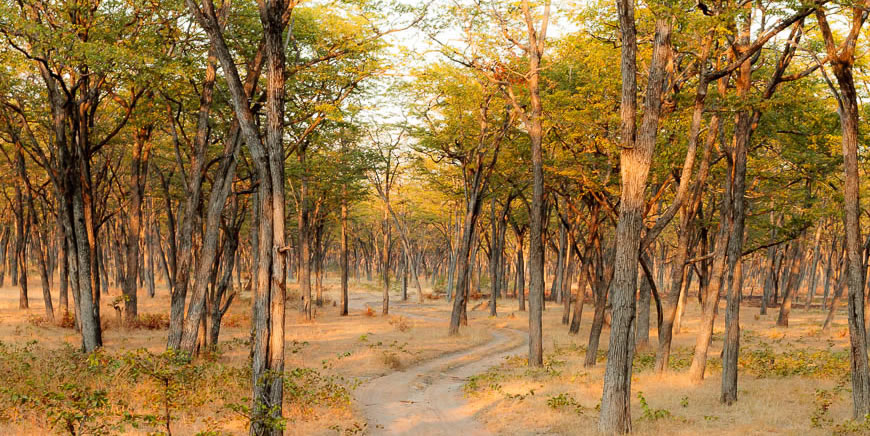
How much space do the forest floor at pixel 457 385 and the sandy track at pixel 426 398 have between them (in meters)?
0.05

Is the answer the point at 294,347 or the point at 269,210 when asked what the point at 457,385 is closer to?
the point at 294,347

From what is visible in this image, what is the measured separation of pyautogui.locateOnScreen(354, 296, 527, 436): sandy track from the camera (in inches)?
487

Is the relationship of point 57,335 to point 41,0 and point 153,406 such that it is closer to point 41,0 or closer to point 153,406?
point 41,0

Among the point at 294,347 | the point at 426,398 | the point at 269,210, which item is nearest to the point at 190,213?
the point at 294,347

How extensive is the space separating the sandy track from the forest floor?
0.16 ft

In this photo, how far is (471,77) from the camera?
2591cm

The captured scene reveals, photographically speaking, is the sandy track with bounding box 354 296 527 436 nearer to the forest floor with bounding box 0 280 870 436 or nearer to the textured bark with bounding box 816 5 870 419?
the forest floor with bounding box 0 280 870 436

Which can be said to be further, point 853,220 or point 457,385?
point 457,385

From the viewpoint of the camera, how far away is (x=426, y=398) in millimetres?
15578

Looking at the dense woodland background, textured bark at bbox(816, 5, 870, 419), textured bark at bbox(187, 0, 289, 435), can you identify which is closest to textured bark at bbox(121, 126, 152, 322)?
the dense woodland background

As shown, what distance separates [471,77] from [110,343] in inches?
690

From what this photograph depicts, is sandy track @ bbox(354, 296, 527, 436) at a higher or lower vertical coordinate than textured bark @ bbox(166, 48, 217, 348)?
lower

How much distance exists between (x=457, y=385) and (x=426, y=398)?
7.23 feet

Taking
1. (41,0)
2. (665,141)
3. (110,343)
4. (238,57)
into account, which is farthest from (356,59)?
(110,343)
